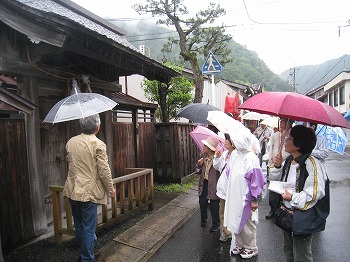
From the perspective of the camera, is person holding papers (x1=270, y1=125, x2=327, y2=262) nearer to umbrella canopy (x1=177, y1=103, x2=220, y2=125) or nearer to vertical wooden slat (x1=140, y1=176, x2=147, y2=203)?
umbrella canopy (x1=177, y1=103, x2=220, y2=125)

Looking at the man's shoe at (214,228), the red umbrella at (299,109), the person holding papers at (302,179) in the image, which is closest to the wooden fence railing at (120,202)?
the man's shoe at (214,228)

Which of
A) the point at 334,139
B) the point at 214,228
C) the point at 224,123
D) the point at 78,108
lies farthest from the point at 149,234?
the point at 334,139

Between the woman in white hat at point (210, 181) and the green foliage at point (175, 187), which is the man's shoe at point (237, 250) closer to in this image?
the woman in white hat at point (210, 181)

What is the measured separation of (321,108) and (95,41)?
345cm

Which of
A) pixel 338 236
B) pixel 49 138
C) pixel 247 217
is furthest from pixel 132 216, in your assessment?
pixel 338 236

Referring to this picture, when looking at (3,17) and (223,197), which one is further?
(223,197)

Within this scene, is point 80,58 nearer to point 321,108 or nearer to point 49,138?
point 49,138

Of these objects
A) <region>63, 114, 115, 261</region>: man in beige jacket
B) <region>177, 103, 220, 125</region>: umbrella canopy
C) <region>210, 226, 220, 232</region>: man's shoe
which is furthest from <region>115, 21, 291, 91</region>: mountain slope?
<region>63, 114, 115, 261</region>: man in beige jacket

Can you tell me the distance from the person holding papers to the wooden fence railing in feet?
10.8

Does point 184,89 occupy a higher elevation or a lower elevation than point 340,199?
higher

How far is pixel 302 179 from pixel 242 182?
1.25 m

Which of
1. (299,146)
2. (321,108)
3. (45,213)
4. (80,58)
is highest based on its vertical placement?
(80,58)

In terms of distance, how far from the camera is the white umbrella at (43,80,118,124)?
3.91 m

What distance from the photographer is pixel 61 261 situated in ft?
13.8
